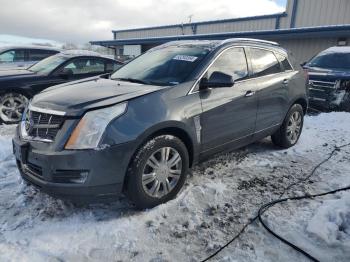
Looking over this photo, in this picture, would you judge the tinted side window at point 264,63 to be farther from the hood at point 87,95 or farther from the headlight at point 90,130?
the headlight at point 90,130

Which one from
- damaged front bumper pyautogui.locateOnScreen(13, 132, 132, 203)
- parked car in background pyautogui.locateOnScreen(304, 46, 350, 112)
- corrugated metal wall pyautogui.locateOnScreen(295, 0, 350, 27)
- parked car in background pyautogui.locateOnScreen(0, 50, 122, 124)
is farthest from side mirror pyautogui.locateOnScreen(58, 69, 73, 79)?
corrugated metal wall pyautogui.locateOnScreen(295, 0, 350, 27)

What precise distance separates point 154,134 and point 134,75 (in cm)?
123

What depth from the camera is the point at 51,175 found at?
9.64 ft

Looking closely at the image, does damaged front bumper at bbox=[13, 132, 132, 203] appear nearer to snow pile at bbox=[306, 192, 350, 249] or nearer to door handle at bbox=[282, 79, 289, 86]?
snow pile at bbox=[306, 192, 350, 249]

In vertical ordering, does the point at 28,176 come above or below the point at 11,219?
above

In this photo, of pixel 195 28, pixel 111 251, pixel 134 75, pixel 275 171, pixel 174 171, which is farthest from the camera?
pixel 195 28

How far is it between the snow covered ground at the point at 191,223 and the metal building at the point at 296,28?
38.3ft

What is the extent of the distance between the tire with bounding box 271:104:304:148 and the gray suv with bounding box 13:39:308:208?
564 mm

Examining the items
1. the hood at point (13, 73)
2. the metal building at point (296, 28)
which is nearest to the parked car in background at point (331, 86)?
the metal building at point (296, 28)

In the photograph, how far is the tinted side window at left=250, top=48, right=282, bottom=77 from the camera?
4.53m

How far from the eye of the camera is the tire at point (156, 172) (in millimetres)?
3141

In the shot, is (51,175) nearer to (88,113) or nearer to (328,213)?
(88,113)

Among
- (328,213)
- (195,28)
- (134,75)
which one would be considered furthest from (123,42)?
(328,213)

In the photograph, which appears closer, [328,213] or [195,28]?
[328,213]
